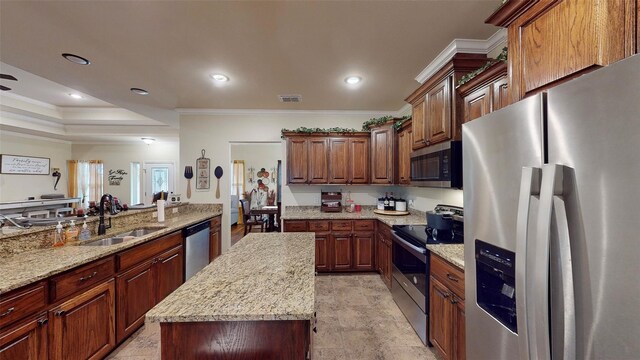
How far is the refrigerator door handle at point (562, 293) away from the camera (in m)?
0.69

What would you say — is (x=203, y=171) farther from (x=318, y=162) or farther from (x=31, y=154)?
(x=31, y=154)

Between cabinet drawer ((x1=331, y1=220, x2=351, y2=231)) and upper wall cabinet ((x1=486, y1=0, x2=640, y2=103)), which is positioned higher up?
upper wall cabinet ((x1=486, y1=0, x2=640, y2=103))

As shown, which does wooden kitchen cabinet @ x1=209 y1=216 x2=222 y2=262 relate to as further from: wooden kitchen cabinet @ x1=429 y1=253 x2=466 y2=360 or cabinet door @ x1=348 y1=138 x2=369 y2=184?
wooden kitchen cabinet @ x1=429 y1=253 x2=466 y2=360

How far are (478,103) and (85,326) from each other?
3.42 meters

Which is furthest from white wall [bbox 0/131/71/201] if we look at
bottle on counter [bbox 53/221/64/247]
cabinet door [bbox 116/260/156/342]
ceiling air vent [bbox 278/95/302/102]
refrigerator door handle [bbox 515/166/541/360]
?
refrigerator door handle [bbox 515/166/541/360]

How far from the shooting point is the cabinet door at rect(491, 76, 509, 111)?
170cm

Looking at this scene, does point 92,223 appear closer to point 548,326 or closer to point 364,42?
point 364,42

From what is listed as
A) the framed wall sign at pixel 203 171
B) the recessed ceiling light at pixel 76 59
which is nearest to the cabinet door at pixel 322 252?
the framed wall sign at pixel 203 171

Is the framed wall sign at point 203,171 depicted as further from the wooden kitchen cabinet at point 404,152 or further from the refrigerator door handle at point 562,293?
the refrigerator door handle at point 562,293

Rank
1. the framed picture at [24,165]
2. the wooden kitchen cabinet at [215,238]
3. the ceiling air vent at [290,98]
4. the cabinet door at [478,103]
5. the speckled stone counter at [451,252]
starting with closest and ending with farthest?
the speckled stone counter at [451,252] → the cabinet door at [478,103] → the ceiling air vent at [290,98] → the wooden kitchen cabinet at [215,238] → the framed picture at [24,165]

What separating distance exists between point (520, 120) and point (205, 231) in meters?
3.86

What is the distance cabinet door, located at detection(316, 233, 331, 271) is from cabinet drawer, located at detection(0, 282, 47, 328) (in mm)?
2764

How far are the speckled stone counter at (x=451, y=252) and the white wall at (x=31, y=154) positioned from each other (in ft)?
28.8

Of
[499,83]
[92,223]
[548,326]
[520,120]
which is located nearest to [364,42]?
[499,83]
